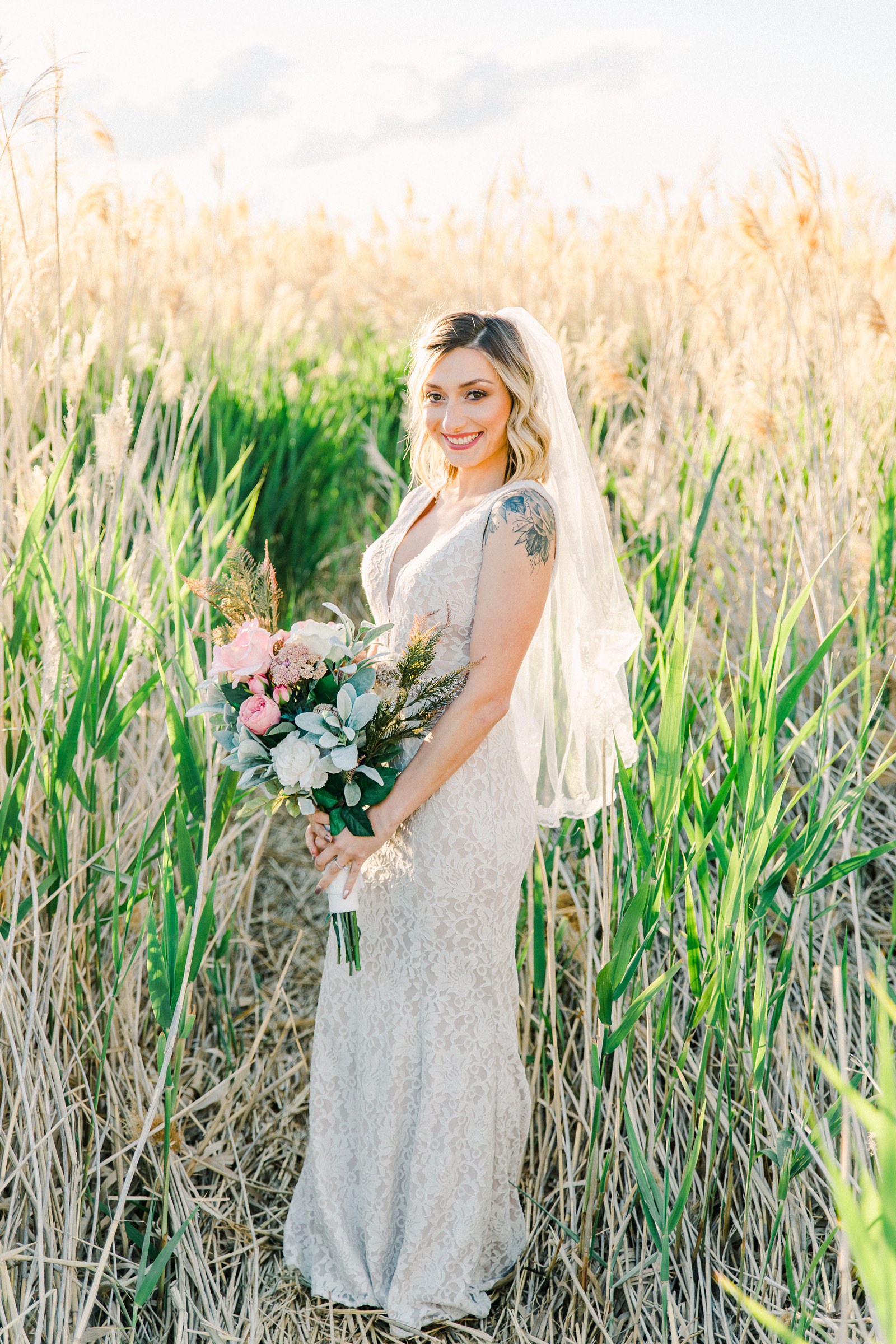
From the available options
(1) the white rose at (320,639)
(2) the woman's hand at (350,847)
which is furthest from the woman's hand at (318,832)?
(1) the white rose at (320,639)

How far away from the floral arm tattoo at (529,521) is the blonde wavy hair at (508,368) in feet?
0.28

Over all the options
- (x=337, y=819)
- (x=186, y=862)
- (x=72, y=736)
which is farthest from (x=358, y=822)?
(x=72, y=736)

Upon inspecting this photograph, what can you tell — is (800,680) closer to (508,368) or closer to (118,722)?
(508,368)

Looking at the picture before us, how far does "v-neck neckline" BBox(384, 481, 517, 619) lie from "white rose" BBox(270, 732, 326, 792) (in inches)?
17.8

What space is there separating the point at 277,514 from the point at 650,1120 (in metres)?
2.76

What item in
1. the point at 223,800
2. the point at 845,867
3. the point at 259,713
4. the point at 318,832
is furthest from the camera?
the point at 223,800

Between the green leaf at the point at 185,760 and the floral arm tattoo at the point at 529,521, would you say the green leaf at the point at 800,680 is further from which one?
the green leaf at the point at 185,760

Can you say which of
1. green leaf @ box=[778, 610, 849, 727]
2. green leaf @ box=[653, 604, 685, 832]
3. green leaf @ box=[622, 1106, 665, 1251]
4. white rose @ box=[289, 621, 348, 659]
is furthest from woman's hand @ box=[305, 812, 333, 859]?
green leaf @ box=[778, 610, 849, 727]

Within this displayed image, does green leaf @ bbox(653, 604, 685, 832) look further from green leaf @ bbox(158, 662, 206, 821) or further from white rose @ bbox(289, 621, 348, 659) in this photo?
green leaf @ bbox(158, 662, 206, 821)

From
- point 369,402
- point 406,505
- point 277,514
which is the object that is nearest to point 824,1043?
point 406,505

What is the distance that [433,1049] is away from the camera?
180 cm

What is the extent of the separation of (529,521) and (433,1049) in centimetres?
101

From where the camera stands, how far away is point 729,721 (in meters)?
2.67

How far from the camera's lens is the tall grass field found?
165 centimetres
